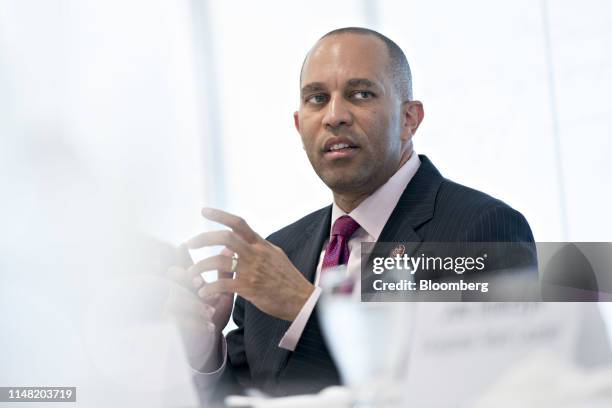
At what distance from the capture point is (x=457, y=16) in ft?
6.84

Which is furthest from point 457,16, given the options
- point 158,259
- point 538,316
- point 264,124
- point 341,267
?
point 538,316

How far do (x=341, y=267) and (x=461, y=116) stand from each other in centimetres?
104

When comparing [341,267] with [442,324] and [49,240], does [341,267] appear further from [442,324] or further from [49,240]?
[49,240]

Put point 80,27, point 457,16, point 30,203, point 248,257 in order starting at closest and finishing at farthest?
point 248,257 < point 30,203 < point 80,27 < point 457,16

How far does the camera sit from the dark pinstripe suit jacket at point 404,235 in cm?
104

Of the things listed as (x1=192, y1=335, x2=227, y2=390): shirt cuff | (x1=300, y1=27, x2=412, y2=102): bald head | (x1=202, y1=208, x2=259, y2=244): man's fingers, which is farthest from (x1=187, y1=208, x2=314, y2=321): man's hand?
(x1=300, y1=27, x2=412, y2=102): bald head

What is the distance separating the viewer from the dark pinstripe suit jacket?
104 centimetres

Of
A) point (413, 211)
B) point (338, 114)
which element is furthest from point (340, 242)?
point (338, 114)

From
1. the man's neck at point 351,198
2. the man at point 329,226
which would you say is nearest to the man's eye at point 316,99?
the man at point 329,226

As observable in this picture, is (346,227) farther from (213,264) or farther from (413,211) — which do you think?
(213,264)

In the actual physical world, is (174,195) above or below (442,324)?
above

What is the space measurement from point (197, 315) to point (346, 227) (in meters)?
0.42

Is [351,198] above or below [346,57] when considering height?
below

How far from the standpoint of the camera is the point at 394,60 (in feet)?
4.41
